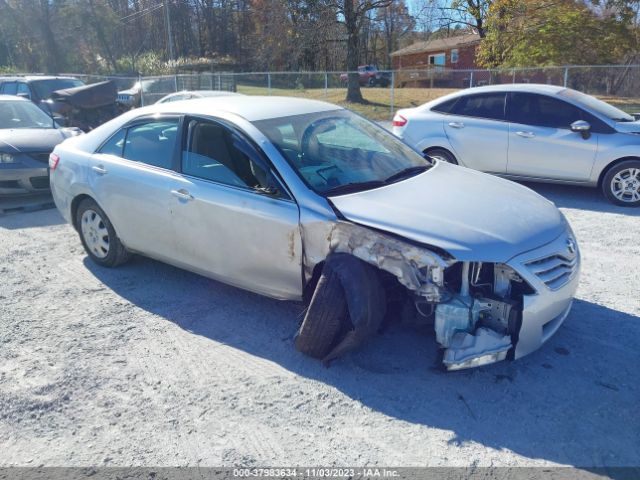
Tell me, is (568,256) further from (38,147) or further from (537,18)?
(537,18)

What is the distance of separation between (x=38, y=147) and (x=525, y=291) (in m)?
7.54

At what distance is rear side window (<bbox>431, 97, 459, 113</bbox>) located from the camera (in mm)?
8461

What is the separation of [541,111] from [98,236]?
19.9ft

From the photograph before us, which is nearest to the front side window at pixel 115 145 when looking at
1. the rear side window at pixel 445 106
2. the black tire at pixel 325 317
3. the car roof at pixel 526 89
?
the black tire at pixel 325 317

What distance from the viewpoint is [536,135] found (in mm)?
7707

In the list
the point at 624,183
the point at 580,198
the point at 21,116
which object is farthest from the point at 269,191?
the point at 21,116

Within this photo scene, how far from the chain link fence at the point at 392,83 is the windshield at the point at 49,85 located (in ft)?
13.0

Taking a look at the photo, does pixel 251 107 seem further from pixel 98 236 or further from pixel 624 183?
pixel 624 183

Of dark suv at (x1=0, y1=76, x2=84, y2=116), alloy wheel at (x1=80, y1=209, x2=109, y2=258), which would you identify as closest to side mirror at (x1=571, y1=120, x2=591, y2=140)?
alloy wheel at (x1=80, y1=209, x2=109, y2=258)

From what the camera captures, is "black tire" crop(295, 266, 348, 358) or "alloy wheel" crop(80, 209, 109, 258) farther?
"alloy wheel" crop(80, 209, 109, 258)

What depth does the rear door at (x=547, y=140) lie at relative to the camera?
746 cm

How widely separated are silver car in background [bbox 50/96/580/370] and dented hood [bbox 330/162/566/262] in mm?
12

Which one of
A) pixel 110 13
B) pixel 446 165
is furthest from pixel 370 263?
pixel 110 13

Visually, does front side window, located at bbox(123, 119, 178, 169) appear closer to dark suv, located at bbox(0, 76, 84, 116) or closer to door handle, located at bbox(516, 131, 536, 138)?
door handle, located at bbox(516, 131, 536, 138)
